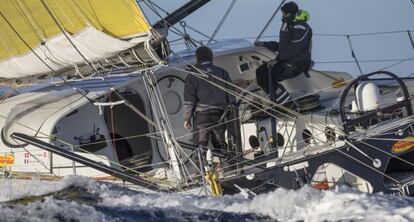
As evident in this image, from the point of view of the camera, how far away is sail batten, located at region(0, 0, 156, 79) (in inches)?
238

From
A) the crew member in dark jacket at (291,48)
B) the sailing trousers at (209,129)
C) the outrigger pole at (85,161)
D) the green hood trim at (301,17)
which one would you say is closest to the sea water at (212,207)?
the outrigger pole at (85,161)

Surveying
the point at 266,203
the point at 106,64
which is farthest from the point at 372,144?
the point at 266,203

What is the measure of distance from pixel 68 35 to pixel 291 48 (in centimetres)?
224

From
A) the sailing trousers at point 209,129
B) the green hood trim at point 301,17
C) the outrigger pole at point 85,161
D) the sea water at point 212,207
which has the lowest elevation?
the sea water at point 212,207

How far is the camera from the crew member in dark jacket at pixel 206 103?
672 cm

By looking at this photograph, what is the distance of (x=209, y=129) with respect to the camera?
6707 mm

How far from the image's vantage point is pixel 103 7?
6.15 metres

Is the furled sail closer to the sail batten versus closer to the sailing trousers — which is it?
the sail batten

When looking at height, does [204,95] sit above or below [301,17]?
below

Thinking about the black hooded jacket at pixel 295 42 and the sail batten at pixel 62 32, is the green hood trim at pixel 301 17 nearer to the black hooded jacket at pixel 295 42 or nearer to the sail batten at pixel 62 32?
the black hooded jacket at pixel 295 42

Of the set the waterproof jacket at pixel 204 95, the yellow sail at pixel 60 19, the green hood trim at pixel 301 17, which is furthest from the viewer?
the green hood trim at pixel 301 17

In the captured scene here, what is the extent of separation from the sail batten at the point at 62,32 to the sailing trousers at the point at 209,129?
1.00m

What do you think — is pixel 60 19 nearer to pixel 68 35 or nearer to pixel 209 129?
pixel 68 35

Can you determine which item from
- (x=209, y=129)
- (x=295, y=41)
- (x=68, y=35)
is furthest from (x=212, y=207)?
(x=295, y=41)
